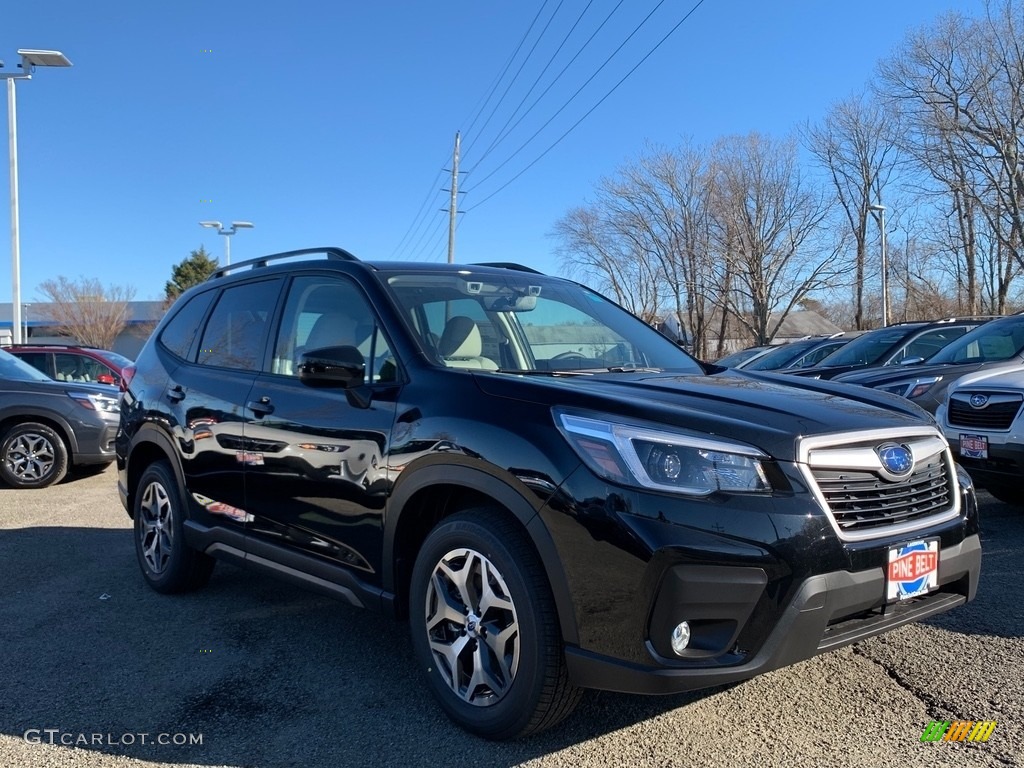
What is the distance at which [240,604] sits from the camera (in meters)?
4.61

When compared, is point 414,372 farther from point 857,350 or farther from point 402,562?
point 857,350

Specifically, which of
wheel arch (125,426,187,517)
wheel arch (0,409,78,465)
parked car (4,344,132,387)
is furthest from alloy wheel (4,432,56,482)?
wheel arch (125,426,187,517)

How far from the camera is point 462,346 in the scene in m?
3.49

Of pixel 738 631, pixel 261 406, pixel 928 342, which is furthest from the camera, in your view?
pixel 928 342

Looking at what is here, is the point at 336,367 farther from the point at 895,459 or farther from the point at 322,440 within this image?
the point at 895,459

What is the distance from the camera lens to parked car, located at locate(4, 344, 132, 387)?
1244cm

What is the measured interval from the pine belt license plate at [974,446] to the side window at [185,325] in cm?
517

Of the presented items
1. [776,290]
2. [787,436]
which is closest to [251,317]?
[787,436]

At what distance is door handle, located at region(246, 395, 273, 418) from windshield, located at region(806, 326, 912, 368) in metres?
9.49

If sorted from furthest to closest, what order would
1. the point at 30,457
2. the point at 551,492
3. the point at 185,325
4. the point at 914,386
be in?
the point at 30,457
the point at 914,386
the point at 185,325
the point at 551,492

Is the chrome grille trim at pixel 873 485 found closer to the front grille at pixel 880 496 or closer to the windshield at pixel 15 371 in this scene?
the front grille at pixel 880 496

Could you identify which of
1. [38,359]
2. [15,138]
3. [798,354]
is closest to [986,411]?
[798,354]

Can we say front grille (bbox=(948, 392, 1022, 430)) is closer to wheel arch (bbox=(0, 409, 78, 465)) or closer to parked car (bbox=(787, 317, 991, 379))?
parked car (bbox=(787, 317, 991, 379))

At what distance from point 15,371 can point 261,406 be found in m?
6.82
